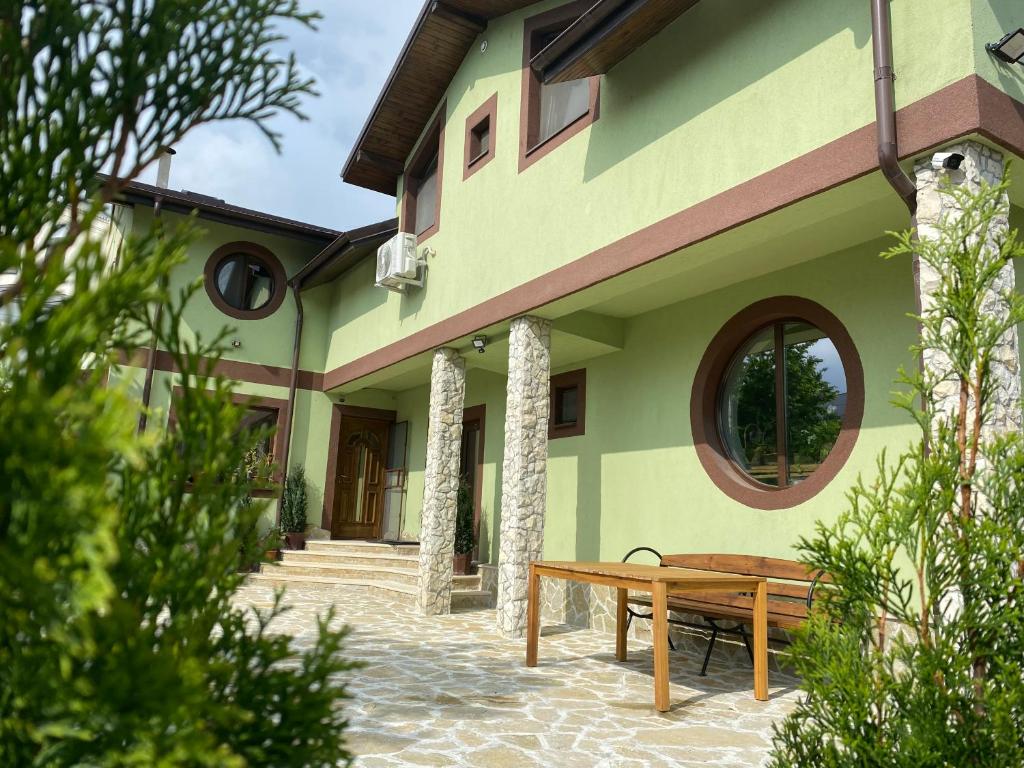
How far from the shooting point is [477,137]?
998 centimetres

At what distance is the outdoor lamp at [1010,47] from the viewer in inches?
166

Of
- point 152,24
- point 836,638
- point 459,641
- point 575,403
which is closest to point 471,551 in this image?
point 575,403

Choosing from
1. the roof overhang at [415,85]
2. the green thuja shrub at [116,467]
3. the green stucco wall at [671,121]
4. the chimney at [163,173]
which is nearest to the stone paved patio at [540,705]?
the green thuja shrub at [116,467]

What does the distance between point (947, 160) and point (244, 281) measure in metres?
11.5

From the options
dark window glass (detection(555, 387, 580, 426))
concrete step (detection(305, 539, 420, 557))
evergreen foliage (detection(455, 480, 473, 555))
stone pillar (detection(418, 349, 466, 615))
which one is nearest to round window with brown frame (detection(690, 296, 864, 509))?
dark window glass (detection(555, 387, 580, 426))

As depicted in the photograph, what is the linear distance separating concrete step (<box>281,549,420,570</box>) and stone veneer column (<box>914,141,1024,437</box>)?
343 inches

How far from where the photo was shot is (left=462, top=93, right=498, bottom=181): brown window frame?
365 inches

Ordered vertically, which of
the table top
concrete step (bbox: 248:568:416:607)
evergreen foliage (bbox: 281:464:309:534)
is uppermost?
evergreen foliage (bbox: 281:464:309:534)

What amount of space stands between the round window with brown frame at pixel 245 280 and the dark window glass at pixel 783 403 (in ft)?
28.2

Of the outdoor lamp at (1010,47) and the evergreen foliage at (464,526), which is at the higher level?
the outdoor lamp at (1010,47)

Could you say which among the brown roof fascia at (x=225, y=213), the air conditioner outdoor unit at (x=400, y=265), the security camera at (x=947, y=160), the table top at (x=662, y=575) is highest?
the brown roof fascia at (x=225, y=213)

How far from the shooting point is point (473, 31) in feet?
32.7

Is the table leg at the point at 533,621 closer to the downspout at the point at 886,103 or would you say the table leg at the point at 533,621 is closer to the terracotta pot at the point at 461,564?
the downspout at the point at 886,103

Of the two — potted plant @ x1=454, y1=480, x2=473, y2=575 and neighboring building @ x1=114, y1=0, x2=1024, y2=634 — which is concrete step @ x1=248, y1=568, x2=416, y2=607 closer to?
potted plant @ x1=454, y1=480, x2=473, y2=575
